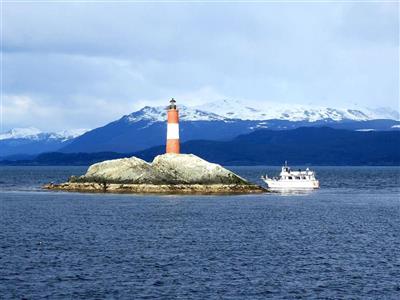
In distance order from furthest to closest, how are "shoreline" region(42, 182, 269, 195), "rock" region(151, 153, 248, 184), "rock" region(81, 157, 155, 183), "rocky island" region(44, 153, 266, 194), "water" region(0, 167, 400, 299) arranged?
1. "rock" region(81, 157, 155, 183)
2. "rock" region(151, 153, 248, 184)
3. "rocky island" region(44, 153, 266, 194)
4. "shoreline" region(42, 182, 269, 195)
5. "water" region(0, 167, 400, 299)

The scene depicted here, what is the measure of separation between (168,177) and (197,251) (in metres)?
61.9

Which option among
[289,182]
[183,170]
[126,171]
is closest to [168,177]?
[183,170]

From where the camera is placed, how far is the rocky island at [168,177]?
11475cm

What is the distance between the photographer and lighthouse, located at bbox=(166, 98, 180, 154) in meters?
115

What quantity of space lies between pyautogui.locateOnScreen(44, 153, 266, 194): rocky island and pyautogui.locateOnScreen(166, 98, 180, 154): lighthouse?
1.29m

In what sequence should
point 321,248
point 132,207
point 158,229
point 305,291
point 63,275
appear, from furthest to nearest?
1. point 132,207
2. point 158,229
3. point 321,248
4. point 63,275
5. point 305,291

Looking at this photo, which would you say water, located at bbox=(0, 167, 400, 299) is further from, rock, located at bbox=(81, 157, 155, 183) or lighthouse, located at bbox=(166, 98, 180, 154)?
lighthouse, located at bbox=(166, 98, 180, 154)

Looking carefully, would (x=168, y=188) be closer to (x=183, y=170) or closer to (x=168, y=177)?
(x=168, y=177)

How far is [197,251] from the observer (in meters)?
53.6

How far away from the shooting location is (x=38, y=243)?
56781 mm

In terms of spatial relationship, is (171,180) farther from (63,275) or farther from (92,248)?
(63,275)

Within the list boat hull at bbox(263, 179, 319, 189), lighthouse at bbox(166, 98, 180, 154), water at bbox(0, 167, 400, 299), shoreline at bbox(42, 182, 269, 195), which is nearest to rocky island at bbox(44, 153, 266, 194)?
shoreline at bbox(42, 182, 269, 195)

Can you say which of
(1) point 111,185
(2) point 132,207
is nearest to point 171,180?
(1) point 111,185

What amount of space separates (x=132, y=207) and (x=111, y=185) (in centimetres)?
2943
